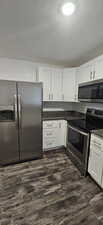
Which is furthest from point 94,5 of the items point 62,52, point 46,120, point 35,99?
point 46,120

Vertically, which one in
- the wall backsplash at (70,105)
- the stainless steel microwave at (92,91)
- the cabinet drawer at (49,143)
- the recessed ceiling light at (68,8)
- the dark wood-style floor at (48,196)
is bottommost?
the dark wood-style floor at (48,196)

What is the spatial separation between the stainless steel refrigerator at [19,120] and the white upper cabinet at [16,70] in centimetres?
79

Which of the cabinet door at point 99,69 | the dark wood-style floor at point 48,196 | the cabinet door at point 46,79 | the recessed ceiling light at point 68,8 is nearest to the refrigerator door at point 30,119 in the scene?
the dark wood-style floor at point 48,196

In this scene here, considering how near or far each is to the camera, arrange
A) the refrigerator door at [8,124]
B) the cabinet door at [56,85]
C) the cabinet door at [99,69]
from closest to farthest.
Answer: the cabinet door at [99,69], the refrigerator door at [8,124], the cabinet door at [56,85]

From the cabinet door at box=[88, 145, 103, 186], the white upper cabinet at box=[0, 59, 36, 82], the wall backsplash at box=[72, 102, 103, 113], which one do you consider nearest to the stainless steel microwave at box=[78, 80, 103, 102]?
the wall backsplash at box=[72, 102, 103, 113]

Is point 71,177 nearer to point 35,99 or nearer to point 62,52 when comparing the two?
point 35,99

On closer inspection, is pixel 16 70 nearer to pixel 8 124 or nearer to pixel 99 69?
pixel 8 124

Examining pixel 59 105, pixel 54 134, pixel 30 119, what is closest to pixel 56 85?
pixel 59 105

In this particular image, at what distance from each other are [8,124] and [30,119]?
0.47 m

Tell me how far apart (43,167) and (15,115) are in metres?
1.28

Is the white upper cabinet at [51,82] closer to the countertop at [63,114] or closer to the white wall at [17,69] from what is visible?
the white wall at [17,69]

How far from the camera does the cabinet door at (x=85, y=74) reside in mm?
2352

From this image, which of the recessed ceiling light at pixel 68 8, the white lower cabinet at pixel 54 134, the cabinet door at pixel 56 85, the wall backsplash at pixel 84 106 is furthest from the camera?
the cabinet door at pixel 56 85

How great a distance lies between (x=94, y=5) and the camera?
1.10 metres
